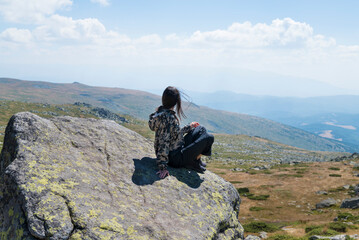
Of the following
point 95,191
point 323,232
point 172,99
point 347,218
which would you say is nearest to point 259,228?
point 323,232

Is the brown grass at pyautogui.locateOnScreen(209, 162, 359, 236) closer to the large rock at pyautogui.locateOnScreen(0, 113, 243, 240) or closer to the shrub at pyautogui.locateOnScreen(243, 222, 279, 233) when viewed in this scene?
the shrub at pyautogui.locateOnScreen(243, 222, 279, 233)

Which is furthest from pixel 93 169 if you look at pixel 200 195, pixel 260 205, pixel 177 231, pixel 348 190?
pixel 348 190

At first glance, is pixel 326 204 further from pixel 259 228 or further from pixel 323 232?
pixel 323 232

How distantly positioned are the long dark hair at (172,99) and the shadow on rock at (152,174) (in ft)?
8.76

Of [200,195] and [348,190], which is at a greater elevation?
[200,195]

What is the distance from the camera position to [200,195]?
35.3ft

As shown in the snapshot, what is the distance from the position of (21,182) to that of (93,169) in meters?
2.59

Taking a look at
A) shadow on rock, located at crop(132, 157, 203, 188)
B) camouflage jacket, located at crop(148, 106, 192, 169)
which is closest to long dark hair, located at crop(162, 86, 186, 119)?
camouflage jacket, located at crop(148, 106, 192, 169)

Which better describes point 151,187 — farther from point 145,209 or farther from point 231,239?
point 231,239

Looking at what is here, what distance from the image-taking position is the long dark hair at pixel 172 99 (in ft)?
35.8

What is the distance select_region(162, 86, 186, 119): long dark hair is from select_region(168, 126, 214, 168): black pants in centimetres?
127

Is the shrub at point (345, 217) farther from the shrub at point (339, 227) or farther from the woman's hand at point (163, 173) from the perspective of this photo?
the woman's hand at point (163, 173)

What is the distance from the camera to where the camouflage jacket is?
1088 centimetres

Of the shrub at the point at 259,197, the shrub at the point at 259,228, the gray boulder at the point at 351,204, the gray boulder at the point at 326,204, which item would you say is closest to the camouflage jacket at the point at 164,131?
the shrub at the point at 259,228
